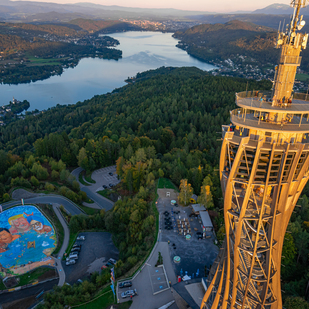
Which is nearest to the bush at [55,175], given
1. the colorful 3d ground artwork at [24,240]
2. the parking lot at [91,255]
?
the colorful 3d ground artwork at [24,240]

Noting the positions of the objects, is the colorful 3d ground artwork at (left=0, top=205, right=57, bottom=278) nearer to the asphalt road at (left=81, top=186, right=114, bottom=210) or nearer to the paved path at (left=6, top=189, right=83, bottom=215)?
the paved path at (left=6, top=189, right=83, bottom=215)

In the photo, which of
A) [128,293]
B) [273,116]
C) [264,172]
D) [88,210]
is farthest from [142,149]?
[273,116]

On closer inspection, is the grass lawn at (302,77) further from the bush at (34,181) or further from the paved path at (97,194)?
the bush at (34,181)

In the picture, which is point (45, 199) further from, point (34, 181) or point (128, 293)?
point (128, 293)

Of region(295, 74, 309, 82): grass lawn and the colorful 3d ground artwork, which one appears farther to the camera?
region(295, 74, 309, 82): grass lawn

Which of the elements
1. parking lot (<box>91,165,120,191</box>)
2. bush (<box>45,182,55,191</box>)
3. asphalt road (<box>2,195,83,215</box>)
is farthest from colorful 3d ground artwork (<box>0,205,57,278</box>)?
parking lot (<box>91,165,120,191</box>)

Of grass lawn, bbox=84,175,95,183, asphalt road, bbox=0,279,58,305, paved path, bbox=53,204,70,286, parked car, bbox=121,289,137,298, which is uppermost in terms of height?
parked car, bbox=121,289,137,298

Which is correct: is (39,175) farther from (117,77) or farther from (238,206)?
(117,77)
